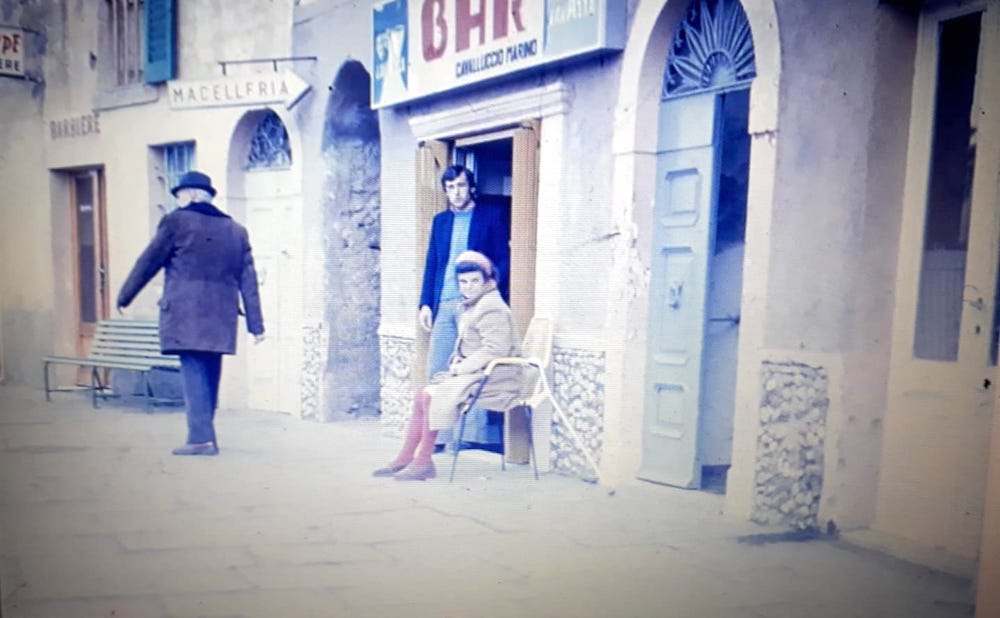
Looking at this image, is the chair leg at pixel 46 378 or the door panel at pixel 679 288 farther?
the door panel at pixel 679 288

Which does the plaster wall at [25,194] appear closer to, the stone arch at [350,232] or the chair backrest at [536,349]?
the stone arch at [350,232]

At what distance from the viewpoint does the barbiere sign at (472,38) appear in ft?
11.7

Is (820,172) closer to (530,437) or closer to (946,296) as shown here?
(946,296)

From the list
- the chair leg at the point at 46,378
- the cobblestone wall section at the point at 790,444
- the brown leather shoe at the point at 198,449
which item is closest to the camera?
the chair leg at the point at 46,378

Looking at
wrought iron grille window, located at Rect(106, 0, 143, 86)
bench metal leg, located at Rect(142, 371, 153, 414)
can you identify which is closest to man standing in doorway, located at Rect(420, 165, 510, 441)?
bench metal leg, located at Rect(142, 371, 153, 414)

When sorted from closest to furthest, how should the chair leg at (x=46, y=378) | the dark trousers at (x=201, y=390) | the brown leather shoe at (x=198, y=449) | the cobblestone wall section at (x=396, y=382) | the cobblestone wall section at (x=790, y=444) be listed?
the chair leg at (x=46, y=378) < the cobblestone wall section at (x=790, y=444) < the brown leather shoe at (x=198, y=449) < the dark trousers at (x=201, y=390) < the cobblestone wall section at (x=396, y=382)

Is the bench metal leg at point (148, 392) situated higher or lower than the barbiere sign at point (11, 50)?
lower

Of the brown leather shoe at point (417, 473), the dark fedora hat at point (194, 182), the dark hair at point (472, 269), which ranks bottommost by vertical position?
the brown leather shoe at point (417, 473)

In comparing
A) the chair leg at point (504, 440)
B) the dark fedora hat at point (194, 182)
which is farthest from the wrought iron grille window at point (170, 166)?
the chair leg at point (504, 440)

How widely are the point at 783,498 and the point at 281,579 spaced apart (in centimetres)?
180

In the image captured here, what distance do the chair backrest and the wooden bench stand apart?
163 centimetres

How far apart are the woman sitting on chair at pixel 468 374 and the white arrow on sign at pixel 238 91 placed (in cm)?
102

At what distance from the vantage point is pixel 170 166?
298 cm

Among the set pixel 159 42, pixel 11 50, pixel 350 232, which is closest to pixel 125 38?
pixel 159 42
